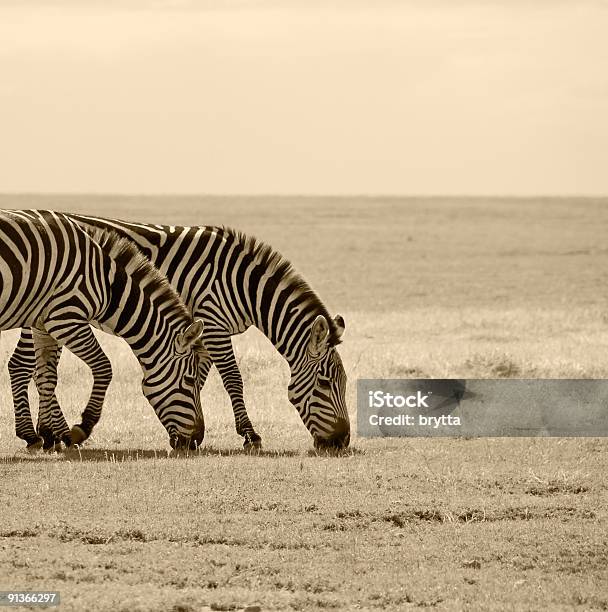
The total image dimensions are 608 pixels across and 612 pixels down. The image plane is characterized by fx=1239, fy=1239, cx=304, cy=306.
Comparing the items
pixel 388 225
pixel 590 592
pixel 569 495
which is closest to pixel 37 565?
pixel 590 592

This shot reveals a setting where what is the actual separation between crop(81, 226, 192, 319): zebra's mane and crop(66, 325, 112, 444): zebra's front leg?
740 millimetres

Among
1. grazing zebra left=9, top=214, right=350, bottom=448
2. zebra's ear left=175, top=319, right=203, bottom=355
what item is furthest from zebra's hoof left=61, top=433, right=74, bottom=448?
zebra's ear left=175, top=319, right=203, bottom=355

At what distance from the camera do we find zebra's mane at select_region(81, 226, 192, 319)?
1193 centimetres

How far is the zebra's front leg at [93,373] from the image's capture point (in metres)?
11.6

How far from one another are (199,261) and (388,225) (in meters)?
46.3

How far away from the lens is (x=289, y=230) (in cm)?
5438

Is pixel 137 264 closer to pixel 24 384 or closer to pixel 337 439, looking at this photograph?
pixel 24 384

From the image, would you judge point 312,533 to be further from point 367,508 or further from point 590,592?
point 590,592

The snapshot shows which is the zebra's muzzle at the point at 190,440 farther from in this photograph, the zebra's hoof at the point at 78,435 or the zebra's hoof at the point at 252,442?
the zebra's hoof at the point at 78,435

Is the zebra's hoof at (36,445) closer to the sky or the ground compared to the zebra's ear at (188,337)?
closer to the ground

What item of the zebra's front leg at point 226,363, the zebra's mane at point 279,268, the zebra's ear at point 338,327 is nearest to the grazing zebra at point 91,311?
the zebra's front leg at point 226,363

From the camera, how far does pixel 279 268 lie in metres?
12.2

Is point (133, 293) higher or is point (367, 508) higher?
point (133, 293)

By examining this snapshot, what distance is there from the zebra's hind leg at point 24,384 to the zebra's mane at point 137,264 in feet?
4.03
